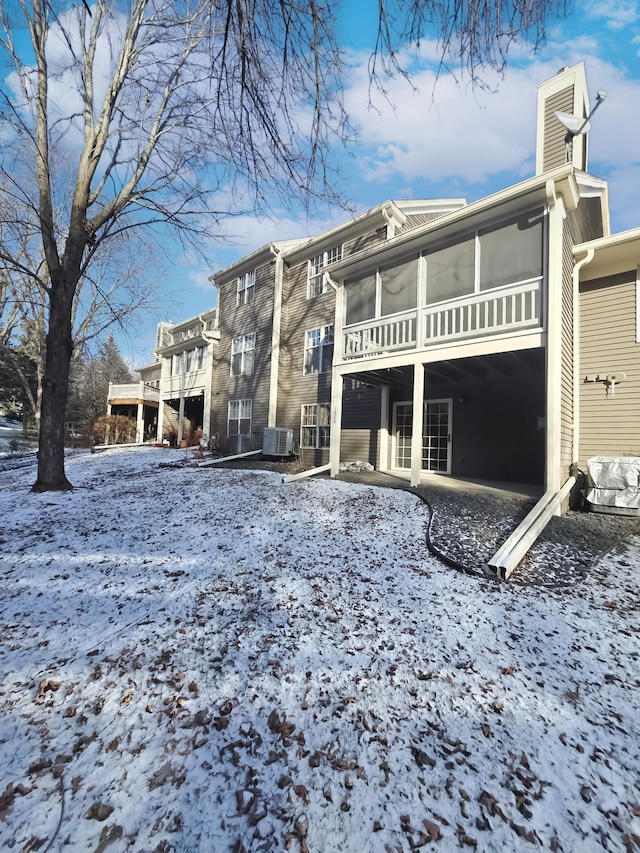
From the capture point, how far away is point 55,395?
6.41 m

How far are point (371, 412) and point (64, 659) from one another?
8.65m

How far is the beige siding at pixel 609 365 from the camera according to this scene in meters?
6.50

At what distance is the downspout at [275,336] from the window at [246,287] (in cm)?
155

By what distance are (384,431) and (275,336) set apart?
5.48 metres

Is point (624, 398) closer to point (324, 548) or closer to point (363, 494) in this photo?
point (363, 494)

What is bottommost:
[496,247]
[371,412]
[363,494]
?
[363,494]

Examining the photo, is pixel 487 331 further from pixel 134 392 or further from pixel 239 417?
pixel 134 392

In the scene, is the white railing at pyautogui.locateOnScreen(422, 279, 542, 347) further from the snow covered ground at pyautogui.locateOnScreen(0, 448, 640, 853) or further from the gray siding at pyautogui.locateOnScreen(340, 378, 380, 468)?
the snow covered ground at pyautogui.locateOnScreen(0, 448, 640, 853)

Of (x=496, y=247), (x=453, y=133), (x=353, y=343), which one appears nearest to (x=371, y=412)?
(x=353, y=343)

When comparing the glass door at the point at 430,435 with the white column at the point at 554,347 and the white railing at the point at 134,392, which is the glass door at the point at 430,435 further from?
the white railing at the point at 134,392

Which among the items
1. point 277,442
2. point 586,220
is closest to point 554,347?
point 586,220

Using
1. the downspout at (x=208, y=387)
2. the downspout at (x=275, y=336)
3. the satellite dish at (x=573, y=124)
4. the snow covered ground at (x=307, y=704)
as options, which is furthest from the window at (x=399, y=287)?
the downspout at (x=208, y=387)

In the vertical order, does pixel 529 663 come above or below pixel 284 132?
below

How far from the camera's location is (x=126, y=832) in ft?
4.41
